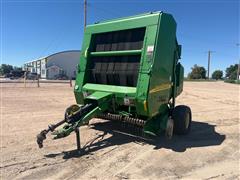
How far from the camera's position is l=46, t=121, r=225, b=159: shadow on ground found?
6043 mm

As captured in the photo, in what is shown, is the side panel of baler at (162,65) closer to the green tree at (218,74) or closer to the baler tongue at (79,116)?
the baler tongue at (79,116)

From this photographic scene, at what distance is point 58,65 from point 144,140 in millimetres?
56804

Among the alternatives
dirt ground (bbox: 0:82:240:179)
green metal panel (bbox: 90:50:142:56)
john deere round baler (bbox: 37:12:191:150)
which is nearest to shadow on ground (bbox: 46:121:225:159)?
dirt ground (bbox: 0:82:240:179)

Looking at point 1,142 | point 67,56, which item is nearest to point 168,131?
point 1,142

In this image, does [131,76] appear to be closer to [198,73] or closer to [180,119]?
[180,119]

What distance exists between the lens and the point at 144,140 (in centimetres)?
662

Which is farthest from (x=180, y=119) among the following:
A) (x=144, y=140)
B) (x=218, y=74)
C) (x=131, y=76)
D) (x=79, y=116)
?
(x=218, y=74)

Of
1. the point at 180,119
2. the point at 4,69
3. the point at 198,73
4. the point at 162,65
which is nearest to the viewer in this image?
the point at 162,65

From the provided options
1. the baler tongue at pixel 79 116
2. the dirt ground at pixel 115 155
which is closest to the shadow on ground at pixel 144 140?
the dirt ground at pixel 115 155

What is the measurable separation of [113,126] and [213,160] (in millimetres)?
2953

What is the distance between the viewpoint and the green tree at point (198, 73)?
309 ft

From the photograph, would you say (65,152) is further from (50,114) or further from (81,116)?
(50,114)

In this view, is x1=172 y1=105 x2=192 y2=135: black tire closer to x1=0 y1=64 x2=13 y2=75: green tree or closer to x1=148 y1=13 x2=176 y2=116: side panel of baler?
x1=148 y1=13 x2=176 y2=116: side panel of baler

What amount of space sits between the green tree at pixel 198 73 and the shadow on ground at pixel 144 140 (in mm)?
88986
